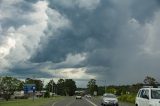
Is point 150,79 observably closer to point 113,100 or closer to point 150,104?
point 113,100

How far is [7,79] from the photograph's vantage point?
198 metres

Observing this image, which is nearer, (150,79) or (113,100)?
(113,100)

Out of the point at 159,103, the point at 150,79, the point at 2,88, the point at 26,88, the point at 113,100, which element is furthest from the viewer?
the point at 2,88

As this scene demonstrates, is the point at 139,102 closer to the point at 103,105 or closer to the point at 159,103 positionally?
the point at 159,103

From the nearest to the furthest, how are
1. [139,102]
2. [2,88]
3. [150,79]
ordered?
[139,102], [150,79], [2,88]

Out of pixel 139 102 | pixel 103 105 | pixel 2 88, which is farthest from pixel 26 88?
pixel 2 88

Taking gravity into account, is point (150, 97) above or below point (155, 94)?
below

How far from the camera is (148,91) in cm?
2405

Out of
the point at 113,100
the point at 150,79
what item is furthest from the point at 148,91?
the point at 150,79

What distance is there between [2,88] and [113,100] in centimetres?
15111

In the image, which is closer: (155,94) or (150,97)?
(150,97)

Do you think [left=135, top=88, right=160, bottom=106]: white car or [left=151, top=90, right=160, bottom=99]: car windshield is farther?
[left=151, top=90, right=160, bottom=99]: car windshield

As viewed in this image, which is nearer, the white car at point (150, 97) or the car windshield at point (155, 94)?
the white car at point (150, 97)

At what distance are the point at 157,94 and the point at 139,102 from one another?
95.0 inches
